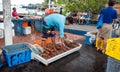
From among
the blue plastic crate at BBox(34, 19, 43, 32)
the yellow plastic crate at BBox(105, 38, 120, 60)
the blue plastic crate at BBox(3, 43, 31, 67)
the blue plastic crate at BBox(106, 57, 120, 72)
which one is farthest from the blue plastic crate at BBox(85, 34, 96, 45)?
the blue plastic crate at BBox(34, 19, 43, 32)

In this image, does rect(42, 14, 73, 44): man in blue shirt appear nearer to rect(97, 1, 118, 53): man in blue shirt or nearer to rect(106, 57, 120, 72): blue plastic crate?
rect(97, 1, 118, 53): man in blue shirt

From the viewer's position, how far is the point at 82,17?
8.23 meters

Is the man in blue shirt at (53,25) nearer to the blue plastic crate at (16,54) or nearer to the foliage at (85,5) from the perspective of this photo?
the blue plastic crate at (16,54)

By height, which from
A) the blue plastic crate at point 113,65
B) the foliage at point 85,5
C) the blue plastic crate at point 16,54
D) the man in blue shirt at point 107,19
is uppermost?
the foliage at point 85,5

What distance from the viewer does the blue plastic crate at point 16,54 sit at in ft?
8.66

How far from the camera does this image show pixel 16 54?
266 centimetres

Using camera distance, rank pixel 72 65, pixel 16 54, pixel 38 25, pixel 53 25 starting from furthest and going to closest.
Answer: pixel 38 25 < pixel 53 25 < pixel 72 65 < pixel 16 54

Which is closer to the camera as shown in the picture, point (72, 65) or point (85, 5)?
point (72, 65)

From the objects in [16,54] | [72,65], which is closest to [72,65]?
[72,65]

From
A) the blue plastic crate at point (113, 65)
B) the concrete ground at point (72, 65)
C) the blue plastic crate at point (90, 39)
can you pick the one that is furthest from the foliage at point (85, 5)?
the blue plastic crate at point (113, 65)

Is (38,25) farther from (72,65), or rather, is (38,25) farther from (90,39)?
(72,65)

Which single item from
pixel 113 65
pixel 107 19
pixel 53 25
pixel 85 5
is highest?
pixel 85 5

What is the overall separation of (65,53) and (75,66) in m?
0.46

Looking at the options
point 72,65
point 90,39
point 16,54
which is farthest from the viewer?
point 90,39
